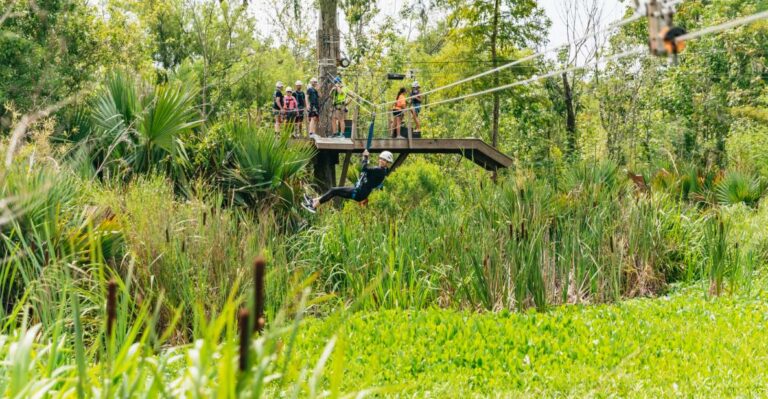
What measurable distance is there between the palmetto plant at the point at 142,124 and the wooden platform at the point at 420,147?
4.70 m

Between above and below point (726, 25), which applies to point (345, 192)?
below

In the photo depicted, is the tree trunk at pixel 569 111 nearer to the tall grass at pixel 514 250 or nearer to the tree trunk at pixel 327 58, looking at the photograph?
the tree trunk at pixel 327 58

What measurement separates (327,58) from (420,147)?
286 cm

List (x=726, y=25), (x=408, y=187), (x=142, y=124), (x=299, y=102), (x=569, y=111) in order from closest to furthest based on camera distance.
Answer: (x=726, y=25) → (x=142, y=124) → (x=408, y=187) → (x=299, y=102) → (x=569, y=111)

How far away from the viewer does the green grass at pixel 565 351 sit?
19.3 feet

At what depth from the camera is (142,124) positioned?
1122 cm

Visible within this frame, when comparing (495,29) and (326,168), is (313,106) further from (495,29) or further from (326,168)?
(495,29)

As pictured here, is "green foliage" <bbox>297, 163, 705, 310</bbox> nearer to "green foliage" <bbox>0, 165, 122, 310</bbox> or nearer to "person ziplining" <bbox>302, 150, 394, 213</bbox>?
"person ziplining" <bbox>302, 150, 394, 213</bbox>

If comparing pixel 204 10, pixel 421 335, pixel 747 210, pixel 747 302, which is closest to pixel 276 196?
pixel 421 335

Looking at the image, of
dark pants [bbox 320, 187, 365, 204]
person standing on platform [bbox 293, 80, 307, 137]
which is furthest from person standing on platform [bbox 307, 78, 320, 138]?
dark pants [bbox 320, 187, 365, 204]

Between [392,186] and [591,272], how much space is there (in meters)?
7.62

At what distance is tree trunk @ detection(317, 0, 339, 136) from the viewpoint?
59.6ft

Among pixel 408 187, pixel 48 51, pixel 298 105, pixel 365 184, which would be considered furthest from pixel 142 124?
pixel 48 51

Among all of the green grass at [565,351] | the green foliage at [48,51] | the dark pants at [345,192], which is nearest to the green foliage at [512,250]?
the green grass at [565,351]
